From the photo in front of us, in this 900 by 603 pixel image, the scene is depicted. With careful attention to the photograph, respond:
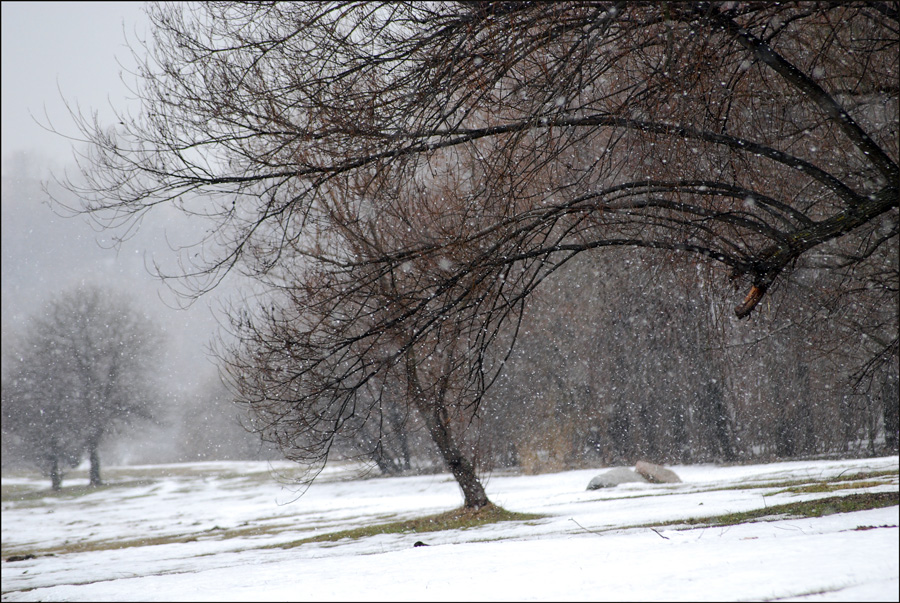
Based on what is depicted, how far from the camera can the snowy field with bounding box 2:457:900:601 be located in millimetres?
3389

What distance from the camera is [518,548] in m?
5.65

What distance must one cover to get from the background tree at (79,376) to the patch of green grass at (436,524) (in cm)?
2679

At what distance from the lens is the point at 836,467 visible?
13.4 m

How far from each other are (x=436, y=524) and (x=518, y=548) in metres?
6.10

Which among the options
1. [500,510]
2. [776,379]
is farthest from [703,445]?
[500,510]

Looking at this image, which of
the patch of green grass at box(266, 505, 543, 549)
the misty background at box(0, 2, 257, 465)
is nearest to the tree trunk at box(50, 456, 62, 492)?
the misty background at box(0, 2, 257, 465)

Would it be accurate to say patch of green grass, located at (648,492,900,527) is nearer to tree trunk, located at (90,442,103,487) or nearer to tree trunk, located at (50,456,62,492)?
tree trunk, located at (50,456,62,492)

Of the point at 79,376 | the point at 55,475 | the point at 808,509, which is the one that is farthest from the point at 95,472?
the point at 808,509

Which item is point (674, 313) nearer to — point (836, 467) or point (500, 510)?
point (836, 467)

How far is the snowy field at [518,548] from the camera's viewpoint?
133 inches

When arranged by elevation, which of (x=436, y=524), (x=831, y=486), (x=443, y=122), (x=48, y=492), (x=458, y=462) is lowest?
(x=48, y=492)

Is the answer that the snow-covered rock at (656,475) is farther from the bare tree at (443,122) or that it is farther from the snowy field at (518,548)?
the bare tree at (443,122)

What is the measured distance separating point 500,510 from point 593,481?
4658 mm

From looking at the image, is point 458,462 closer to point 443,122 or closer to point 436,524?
point 436,524
